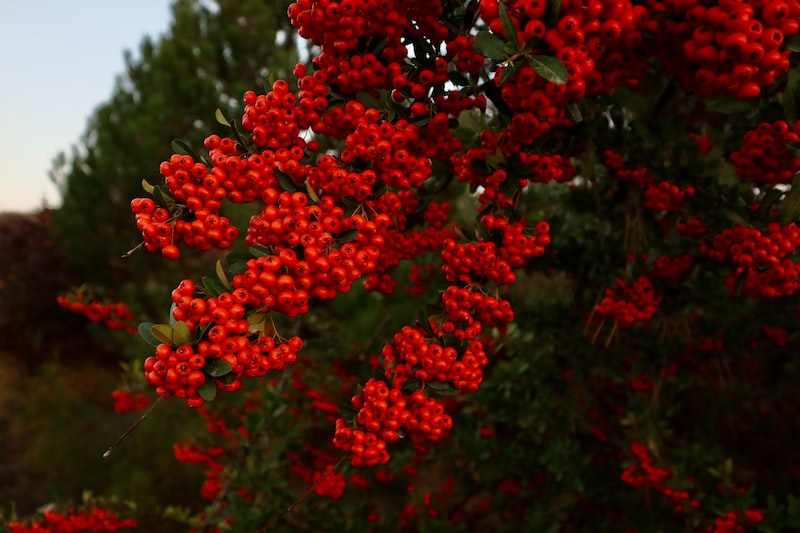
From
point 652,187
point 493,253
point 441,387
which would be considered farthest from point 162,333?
point 652,187

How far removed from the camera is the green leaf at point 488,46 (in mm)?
958

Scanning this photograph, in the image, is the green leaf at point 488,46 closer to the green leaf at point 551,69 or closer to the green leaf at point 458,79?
the green leaf at point 551,69

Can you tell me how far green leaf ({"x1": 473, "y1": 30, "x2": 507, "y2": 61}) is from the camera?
3.14 ft

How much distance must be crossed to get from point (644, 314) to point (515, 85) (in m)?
1.43

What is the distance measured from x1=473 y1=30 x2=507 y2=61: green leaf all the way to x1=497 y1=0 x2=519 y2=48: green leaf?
21 mm

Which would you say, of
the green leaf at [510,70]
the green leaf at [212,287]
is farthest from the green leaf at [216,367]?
the green leaf at [510,70]

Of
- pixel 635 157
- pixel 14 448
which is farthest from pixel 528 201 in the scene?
pixel 14 448

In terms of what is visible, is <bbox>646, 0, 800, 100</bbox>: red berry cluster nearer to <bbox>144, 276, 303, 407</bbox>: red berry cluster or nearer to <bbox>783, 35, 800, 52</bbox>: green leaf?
<bbox>783, 35, 800, 52</bbox>: green leaf

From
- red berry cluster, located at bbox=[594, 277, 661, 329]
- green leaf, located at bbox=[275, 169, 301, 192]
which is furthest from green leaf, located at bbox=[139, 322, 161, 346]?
red berry cluster, located at bbox=[594, 277, 661, 329]

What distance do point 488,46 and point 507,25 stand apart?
0.16 ft

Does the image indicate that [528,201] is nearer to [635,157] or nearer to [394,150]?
[635,157]

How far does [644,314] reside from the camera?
2.08m

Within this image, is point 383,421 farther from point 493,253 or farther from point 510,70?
point 510,70

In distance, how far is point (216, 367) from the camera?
889mm
